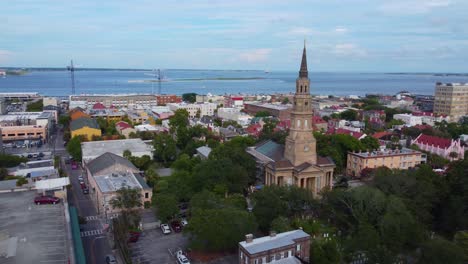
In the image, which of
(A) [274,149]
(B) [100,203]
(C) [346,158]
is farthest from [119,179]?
(C) [346,158]

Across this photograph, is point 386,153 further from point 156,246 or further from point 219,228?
point 156,246

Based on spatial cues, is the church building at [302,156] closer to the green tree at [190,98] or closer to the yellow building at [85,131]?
the yellow building at [85,131]

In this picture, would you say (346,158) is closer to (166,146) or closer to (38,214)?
(166,146)

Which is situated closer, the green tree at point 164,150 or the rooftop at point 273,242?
the rooftop at point 273,242

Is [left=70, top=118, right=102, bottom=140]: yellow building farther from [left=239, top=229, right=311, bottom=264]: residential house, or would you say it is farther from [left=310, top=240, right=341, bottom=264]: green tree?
[left=310, top=240, right=341, bottom=264]: green tree

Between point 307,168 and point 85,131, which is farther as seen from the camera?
point 85,131

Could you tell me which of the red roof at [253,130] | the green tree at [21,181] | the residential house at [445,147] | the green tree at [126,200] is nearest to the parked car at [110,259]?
the green tree at [126,200]

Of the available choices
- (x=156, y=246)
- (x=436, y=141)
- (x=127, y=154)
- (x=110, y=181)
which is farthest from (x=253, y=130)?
(x=156, y=246)
